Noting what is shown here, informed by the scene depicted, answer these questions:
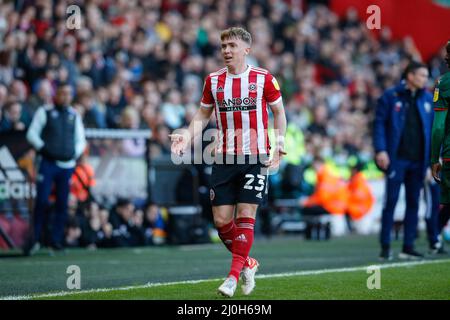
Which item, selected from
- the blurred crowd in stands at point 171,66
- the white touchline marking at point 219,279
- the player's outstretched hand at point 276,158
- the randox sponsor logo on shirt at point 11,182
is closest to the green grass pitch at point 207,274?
the white touchline marking at point 219,279

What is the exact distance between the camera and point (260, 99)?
324 inches

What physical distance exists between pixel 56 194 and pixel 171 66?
21.4 ft

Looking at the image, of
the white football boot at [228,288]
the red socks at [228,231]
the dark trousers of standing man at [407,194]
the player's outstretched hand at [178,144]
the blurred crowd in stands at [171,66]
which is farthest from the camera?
the blurred crowd in stands at [171,66]

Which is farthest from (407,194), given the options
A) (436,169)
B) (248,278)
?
(248,278)

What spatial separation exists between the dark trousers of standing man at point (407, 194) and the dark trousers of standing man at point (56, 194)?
4628 mm

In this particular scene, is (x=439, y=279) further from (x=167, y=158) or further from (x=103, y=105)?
(x=103, y=105)

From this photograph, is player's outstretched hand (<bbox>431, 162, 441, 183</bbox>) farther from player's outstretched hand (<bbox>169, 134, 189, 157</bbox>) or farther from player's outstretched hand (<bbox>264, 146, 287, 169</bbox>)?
player's outstretched hand (<bbox>169, 134, 189, 157</bbox>)

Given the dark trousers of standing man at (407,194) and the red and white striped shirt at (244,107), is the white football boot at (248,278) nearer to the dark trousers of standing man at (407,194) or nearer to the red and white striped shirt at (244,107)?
the red and white striped shirt at (244,107)

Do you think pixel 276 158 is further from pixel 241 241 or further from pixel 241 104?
pixel 241 241

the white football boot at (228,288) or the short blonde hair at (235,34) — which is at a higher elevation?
the short blonde hair at (235,34)

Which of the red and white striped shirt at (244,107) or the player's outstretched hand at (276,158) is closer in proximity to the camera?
the player's outstretched hand at (276,158)

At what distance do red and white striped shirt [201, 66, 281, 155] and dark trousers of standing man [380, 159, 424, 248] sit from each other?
13.7 ft

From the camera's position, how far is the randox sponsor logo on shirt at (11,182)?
46.1 feet

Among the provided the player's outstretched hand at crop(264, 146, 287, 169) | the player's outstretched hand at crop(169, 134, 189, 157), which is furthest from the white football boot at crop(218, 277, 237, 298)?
the player's outstretched hand at crop(169, 134, 189, 157)
